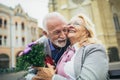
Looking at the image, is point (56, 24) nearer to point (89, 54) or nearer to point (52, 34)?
point (52, 34)

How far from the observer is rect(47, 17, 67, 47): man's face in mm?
1137

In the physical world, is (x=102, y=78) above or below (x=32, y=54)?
below

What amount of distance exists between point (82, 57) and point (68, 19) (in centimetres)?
1356

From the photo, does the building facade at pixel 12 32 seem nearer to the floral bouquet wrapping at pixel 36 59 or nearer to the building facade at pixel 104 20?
the building facade at pixel 104 20

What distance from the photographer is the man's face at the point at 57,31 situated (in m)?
1.14

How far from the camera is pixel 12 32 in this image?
17391mm

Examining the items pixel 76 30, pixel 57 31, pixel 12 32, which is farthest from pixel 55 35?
pixel 12 32

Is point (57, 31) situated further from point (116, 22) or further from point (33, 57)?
point (116, 22)

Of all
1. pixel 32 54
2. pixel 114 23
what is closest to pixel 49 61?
pixel 32 54

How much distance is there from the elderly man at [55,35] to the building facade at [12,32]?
A: 15.2 metres

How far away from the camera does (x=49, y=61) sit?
3.63 feet

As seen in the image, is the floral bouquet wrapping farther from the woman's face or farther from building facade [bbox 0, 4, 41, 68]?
building facade [bbox 0, 4, 41, 68]

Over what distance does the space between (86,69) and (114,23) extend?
15.9 m

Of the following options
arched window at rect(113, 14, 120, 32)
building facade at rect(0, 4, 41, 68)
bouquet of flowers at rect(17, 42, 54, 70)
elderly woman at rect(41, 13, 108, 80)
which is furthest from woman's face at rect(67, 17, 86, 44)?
arched window at rect(113, 14, 120, 32)
